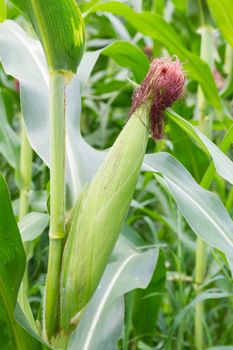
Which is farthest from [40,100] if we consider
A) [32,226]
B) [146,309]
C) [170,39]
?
[146,309]

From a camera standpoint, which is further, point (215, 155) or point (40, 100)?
point (40, 100)

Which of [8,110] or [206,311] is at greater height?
[8,110]

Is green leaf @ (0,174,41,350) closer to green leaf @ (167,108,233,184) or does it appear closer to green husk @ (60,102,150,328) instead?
green husk @ (60,102,150,328)

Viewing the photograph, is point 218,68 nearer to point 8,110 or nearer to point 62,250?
point 8,110

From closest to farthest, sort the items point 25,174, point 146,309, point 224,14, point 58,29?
1. point 58,29
2. point 224,14
3. point 146,309
4. point 25,174

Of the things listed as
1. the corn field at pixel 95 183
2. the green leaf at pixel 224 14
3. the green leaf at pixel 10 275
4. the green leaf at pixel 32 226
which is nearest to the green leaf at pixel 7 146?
the corn field at pixel 95 183

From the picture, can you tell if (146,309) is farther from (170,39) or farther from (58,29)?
(58,29)

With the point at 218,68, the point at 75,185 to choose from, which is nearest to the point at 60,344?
the point at 75,185
